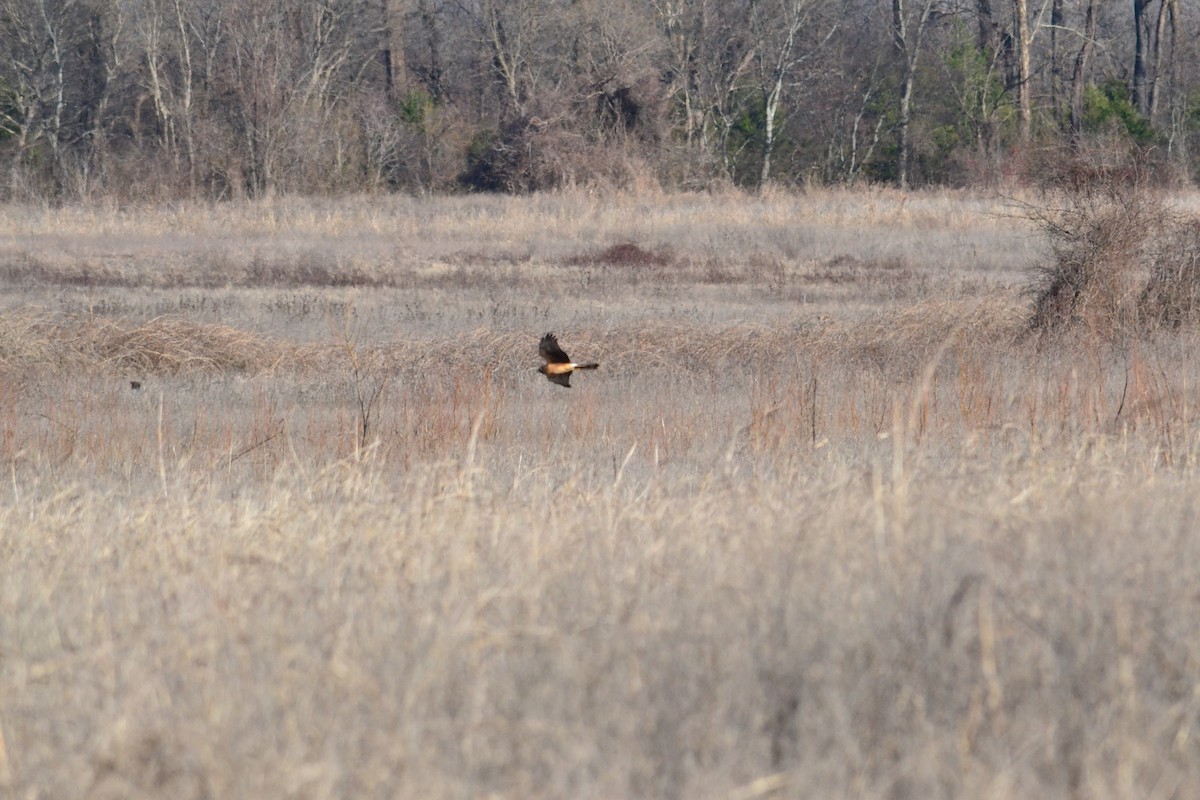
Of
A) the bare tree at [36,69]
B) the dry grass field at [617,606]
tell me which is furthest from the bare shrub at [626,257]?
the bare tree at [36,69]

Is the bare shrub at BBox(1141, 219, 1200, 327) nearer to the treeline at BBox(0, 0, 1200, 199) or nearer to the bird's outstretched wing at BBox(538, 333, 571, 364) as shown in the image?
the bird's outstretched wing at BBox(538, 333, 571, 364)

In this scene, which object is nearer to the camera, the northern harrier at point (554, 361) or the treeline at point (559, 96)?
the northern harrier at point (554, 361)

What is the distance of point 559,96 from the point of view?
33.5 metres

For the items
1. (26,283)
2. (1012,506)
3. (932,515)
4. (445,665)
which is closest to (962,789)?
(445,665)

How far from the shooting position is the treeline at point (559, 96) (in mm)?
33062

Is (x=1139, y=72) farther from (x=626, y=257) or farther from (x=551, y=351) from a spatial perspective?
(x=551, y=351)

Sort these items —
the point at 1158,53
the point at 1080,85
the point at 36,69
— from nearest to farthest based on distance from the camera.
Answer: the point at 1080,85
the point at 36,69
the point at 1158,53

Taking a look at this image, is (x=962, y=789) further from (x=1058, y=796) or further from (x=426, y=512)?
(x=426, y=512)

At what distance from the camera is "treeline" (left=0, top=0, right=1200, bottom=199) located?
3306 cm

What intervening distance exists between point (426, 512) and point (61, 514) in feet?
5.69

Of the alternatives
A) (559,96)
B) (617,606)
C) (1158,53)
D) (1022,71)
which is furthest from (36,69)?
(617,606)

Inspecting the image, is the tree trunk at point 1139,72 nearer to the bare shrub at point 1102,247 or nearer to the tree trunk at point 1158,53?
the tree trunk at point 1158,53

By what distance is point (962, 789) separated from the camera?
2611mm

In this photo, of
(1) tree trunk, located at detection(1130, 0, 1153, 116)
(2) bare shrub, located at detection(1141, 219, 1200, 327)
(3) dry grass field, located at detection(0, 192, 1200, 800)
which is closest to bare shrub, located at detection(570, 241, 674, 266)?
(2) bare shrub, located at detection(1141, 219, 1200, 327)
